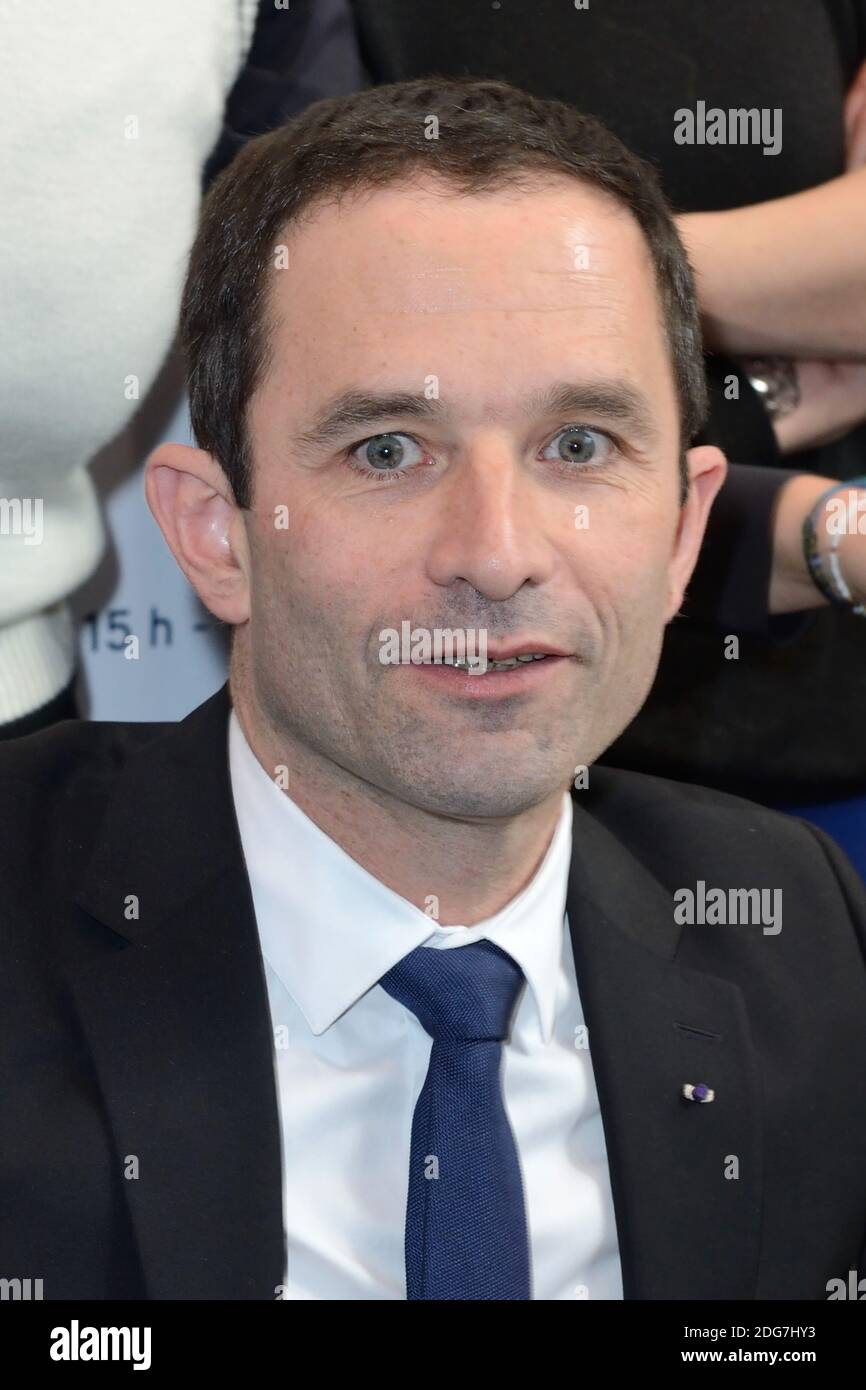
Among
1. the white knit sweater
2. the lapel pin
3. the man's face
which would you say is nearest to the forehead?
the man's face

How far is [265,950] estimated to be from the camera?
1.68 m

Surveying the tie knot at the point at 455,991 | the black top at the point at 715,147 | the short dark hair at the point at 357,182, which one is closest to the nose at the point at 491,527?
the short dark hair at the point at 357,182

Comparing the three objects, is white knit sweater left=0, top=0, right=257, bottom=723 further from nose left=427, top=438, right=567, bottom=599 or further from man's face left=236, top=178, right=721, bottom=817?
Answer: nose left=427, top=438, right=567, bottom=599

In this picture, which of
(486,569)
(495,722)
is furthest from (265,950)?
(486,569)

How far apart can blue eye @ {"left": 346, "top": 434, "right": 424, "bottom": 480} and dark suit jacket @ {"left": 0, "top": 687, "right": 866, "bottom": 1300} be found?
321 mm

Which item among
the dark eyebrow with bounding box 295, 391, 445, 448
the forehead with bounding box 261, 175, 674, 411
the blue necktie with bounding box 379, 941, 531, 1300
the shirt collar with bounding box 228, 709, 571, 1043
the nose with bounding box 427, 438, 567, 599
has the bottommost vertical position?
the blue necktie with bounding box 379, 941, 531, 1300

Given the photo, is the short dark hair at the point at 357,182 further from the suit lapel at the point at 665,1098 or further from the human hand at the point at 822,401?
the suit lapel at the point at 665,1098

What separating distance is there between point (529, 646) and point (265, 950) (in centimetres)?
38

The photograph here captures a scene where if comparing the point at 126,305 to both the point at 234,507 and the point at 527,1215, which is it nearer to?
the point at 234,507

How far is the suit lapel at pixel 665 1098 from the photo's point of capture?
1.69m

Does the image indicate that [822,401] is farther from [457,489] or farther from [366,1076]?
[366,1076]

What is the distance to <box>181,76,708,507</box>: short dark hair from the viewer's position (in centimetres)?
162

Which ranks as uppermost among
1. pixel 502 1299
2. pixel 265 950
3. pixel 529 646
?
pixel 529 646

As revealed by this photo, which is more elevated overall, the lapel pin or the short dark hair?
the short dark hair
